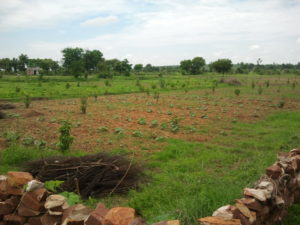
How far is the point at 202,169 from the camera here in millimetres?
6000

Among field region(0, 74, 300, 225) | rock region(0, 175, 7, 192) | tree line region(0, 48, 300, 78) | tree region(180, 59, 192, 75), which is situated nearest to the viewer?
rock region(0, 175, 7, 192)

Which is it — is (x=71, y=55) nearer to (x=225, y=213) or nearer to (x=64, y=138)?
(x=64, y=138)

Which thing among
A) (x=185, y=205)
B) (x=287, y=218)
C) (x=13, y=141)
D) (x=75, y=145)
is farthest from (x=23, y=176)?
(x=13, y=141)

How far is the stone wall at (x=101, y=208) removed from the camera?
2.39 metres

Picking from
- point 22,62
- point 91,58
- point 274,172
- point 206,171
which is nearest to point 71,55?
point 91,58

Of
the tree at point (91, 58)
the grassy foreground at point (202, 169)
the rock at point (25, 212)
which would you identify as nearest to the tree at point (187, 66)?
the tree at point (91, 58)

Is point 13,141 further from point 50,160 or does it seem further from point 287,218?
point 287,218

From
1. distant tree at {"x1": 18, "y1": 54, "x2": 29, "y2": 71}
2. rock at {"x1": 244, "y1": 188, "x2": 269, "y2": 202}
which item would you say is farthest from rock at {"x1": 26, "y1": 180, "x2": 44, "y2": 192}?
distant tree at {"x1": 18, "y1": 54, "x2": 29, "y2": 71}

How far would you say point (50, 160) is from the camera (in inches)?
218

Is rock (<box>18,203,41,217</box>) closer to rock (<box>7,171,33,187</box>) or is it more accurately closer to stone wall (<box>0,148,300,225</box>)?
stone wall (<box>0,148,300,225</box>)

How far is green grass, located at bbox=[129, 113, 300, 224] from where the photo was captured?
3.45 m

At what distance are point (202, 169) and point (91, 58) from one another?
2475 inches

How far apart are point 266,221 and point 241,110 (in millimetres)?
12238

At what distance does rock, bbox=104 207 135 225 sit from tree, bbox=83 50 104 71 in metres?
64.7
